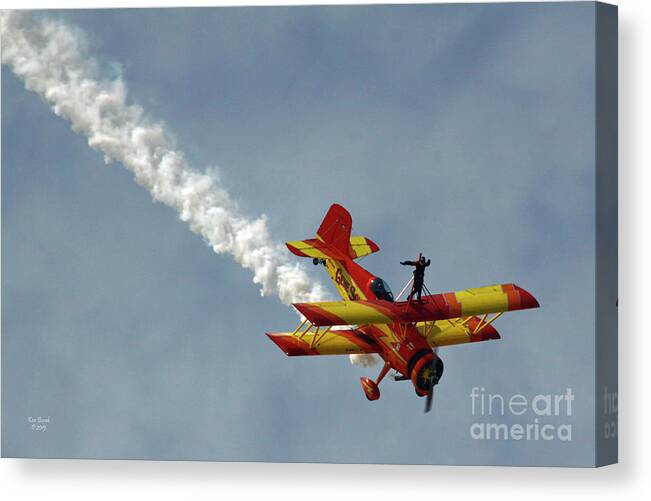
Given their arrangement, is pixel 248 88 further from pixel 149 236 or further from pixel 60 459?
pixel 60 459

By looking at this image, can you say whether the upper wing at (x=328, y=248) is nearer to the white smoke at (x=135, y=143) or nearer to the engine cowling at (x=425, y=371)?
the white smoke at (x=135, y=143)

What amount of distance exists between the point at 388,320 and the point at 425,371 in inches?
43.2

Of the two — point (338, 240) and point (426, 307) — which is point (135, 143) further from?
point (426, 307)

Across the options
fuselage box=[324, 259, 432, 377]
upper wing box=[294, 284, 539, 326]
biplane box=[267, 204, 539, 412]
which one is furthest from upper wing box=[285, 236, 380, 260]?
upper wing box=[294, 284, 539, 326]

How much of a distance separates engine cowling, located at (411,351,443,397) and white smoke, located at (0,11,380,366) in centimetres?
195

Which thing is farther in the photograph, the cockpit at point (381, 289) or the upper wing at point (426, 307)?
the cockpit at point (381, 289)

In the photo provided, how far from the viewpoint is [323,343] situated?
24641 millimetres

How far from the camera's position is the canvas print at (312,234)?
2380 centimetres

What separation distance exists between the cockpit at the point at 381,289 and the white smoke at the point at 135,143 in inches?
36.3

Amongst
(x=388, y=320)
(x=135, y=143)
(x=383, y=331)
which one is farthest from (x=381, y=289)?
(x=135, y=143)

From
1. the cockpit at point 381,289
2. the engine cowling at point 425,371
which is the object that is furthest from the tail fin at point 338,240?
the engine cowling at point 425,371

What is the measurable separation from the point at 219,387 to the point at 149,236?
2650mm


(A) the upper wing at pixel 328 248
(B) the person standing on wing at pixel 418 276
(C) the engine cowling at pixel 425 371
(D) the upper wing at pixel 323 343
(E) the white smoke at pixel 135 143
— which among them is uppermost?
(E) the white smoke at pixel 135 143

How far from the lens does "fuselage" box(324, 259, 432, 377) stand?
963 inches
